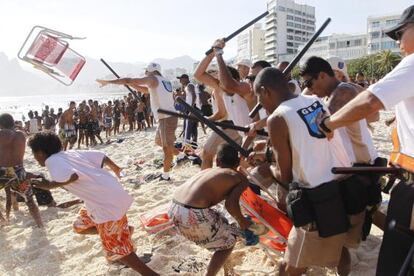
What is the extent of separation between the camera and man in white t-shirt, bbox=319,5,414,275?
176cm

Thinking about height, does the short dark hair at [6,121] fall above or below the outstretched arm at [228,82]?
below

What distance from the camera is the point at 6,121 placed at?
216 inches

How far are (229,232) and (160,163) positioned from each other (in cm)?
538

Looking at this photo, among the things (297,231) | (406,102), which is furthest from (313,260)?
(406,102)

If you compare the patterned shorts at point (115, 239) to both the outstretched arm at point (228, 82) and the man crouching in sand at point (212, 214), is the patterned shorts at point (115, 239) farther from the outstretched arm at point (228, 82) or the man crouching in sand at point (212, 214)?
the outstretched arm at point (228, 82)

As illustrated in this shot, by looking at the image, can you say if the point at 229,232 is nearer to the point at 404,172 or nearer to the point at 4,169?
the point at 404,172

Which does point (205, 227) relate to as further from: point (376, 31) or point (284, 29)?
point (284, 29)

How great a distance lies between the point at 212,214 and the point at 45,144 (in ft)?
4.82

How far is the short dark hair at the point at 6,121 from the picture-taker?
17.9ft

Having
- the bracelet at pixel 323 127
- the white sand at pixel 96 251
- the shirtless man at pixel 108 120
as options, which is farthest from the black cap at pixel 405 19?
the shirtless man at pixel 108 120

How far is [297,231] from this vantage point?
250 centimetres

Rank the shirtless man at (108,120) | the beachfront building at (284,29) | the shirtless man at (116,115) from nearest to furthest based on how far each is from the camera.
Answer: the shirtless man at (108,120), the shirtless man at (116,115), the beachfront building at (284,29)

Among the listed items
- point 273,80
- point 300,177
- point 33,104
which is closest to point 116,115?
point 273,80

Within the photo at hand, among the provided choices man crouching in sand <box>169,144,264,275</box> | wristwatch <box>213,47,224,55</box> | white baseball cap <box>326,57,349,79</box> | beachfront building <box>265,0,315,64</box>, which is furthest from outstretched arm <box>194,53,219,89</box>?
beachfront building <box>265,0,315,64</box>
